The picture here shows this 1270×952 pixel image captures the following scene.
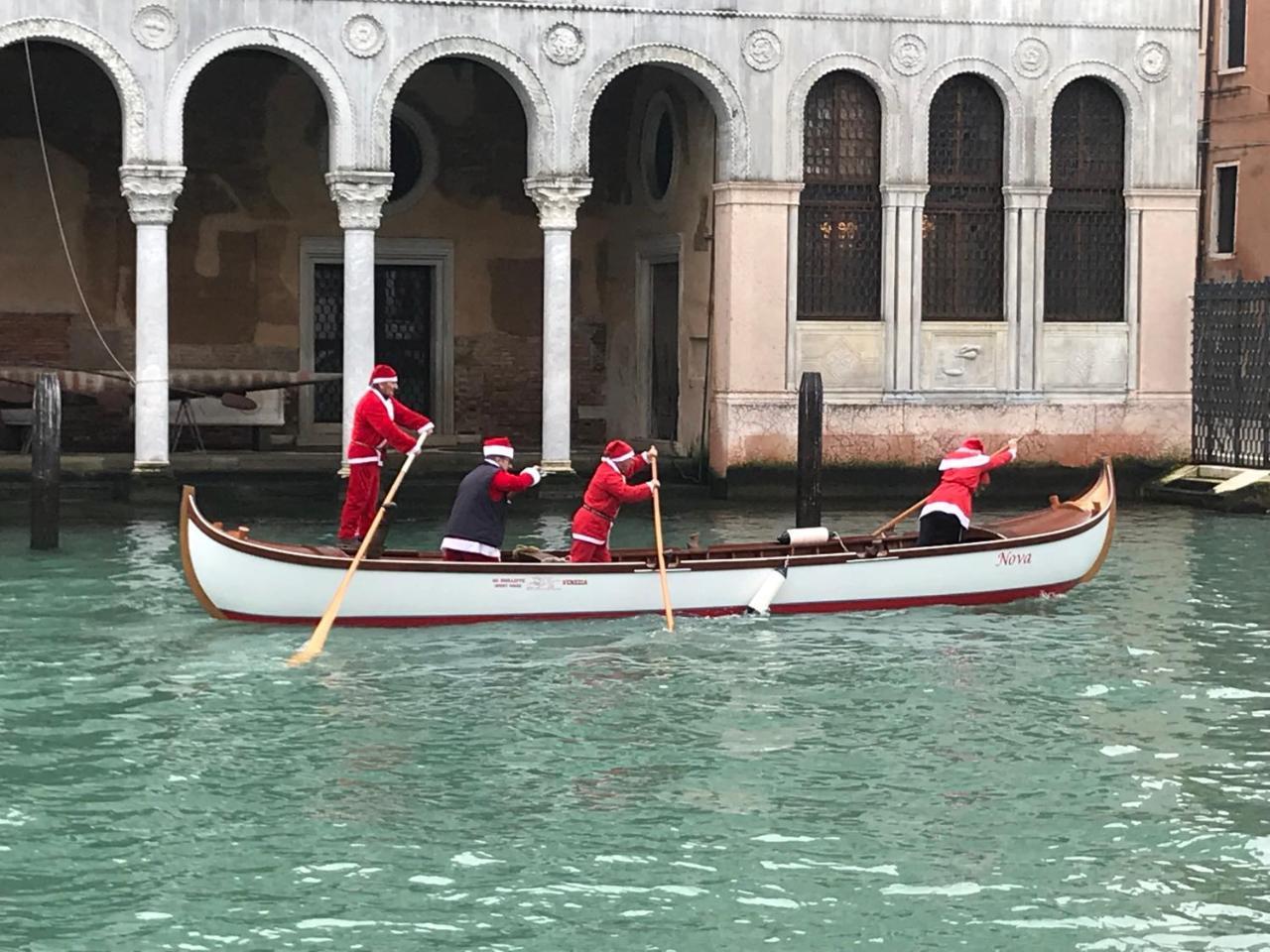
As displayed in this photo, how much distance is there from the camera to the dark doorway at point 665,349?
73.5 feet

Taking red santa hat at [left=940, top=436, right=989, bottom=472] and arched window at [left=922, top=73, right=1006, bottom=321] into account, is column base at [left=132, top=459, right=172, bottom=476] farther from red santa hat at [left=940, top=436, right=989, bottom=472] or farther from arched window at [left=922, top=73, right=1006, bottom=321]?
red santa hat at [left=940, top=436, right=989, bottom=472]

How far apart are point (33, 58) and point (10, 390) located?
3.50 metres

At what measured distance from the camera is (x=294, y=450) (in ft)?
72.3

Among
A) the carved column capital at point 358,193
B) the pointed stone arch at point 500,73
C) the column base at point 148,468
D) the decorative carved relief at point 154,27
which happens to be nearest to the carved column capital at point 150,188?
the decorative carved relief at point 154,27

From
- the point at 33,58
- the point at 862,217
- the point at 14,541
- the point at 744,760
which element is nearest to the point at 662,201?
the point at 862,217

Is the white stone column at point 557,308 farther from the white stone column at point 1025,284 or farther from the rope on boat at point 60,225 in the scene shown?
the rope on boat at point 60,225

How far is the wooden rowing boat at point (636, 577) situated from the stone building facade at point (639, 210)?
5.80 metres

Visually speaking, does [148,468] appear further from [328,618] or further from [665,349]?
[328,618]

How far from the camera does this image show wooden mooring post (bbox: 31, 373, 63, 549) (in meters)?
15.9

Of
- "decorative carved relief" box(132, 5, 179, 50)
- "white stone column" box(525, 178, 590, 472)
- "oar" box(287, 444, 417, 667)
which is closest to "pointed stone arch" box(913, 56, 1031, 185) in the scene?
"white stone column" box(525, 178, 590, 472)

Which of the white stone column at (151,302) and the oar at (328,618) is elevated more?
the white stone column at (151,302)

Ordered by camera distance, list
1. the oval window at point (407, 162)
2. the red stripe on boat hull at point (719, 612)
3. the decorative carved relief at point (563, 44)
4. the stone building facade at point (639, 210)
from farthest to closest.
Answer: the oval window at point (407, 162)
the decorative carved relief at point (563, 44)
the stone building facade at point (639, 210)
the red stripe on boat hull at point (719, 612)

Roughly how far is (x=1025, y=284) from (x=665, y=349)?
383 centimetres

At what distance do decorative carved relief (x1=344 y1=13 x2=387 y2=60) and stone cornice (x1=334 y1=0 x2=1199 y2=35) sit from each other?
185 mm
